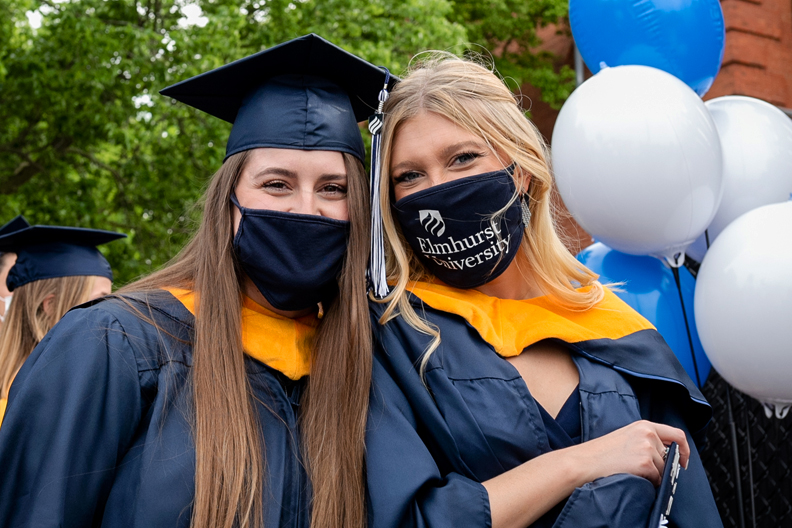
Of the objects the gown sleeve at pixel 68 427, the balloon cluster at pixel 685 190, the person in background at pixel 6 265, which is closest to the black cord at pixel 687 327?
the balloon cluster at pixel 685 190

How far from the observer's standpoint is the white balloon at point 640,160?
2.72 metres

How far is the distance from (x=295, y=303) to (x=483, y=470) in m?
0.68

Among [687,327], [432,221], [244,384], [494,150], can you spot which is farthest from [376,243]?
[687,327]

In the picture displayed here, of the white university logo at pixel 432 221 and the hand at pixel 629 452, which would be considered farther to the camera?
the white university logo at pixel 432 221

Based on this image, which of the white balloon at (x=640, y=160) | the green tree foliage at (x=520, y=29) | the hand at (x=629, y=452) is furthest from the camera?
the green tree foliage at (x=520, y=29)

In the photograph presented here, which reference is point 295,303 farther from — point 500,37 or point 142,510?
point 500,37

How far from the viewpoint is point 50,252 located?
4145 millimetres

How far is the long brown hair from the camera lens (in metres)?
1.76

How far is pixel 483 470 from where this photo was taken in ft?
6.35

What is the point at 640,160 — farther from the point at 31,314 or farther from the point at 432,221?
the point at 31,314

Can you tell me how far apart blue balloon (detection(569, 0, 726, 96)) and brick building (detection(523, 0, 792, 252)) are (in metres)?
4.72

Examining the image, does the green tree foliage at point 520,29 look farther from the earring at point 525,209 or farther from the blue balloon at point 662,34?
the earring at point 525,209

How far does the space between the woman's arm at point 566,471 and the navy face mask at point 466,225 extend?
58 cm

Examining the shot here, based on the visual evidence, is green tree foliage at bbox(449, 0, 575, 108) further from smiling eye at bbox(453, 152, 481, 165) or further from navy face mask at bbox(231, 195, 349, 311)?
navy face mask at bbox(231, 195, 349, 311)
